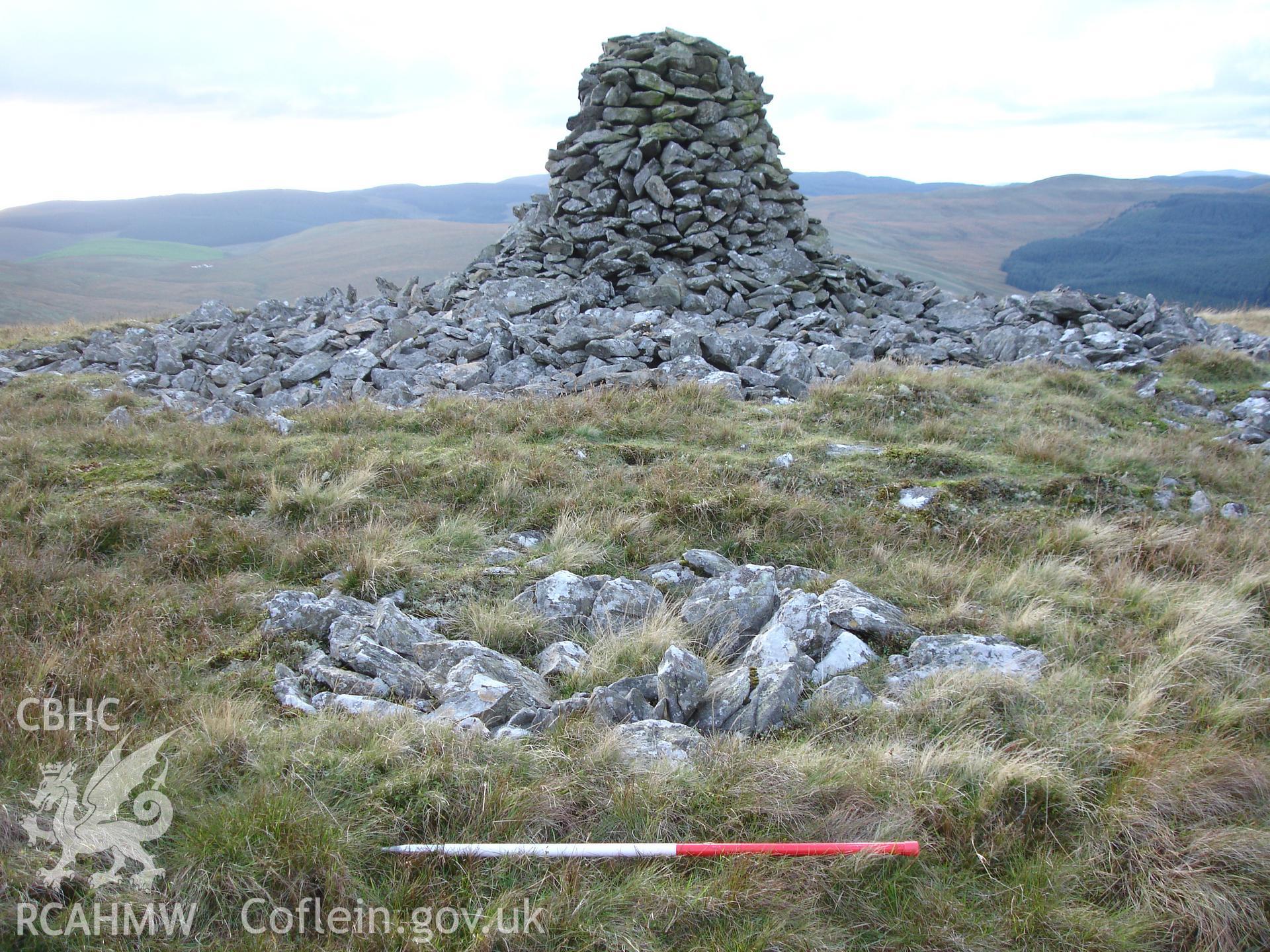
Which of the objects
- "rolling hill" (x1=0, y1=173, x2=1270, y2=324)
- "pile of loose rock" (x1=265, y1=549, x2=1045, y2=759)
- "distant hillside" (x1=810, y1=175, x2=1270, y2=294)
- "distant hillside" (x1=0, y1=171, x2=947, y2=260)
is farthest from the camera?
"distant hillside" (x1=0, y1=171, x2=947, y2=260)

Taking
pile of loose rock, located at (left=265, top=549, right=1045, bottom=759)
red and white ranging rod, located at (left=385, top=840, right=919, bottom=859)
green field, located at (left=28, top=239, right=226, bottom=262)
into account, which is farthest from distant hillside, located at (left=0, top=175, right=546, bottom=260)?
red and white ranging rod, located at (left=385, top=840, right=919, bottom=859)

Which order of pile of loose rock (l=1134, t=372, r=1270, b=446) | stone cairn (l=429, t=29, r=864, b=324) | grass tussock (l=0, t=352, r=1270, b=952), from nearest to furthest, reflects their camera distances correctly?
grass tussock (l=0, t=352, r=1270, b=952)
pile of loose rock (l=1134, t=372, r=1270, b=446)
stone cairn (l=429, t=29, r=864, b=324)

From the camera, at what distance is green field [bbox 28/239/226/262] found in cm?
9938

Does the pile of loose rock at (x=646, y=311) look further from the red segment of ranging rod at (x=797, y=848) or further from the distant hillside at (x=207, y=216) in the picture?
the distant hillside at (x=207, y=216)

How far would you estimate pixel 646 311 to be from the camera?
14.1m

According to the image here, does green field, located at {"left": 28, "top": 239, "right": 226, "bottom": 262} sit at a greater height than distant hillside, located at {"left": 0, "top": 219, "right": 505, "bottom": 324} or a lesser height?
greater

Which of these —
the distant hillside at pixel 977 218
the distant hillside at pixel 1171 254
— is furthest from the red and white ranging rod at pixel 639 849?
the distant hillside at pixel 977 218

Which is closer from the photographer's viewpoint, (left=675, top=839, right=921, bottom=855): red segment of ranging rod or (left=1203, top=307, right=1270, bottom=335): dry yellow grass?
(left=675, top=839, right=921, bottom=855): red segment of ranging rod

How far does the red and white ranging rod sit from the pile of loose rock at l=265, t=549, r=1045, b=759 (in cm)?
57

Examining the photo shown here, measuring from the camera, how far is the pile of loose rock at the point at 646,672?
4266mm

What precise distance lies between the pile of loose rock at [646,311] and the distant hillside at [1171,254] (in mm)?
68949

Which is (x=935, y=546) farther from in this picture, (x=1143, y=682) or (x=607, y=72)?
(x=607, y=72)

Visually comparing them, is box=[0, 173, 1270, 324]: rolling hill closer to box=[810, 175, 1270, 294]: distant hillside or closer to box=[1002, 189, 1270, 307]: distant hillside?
box=[810, 175, 1270, 294]: distant hillside

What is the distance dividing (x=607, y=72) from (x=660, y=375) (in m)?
8.79
